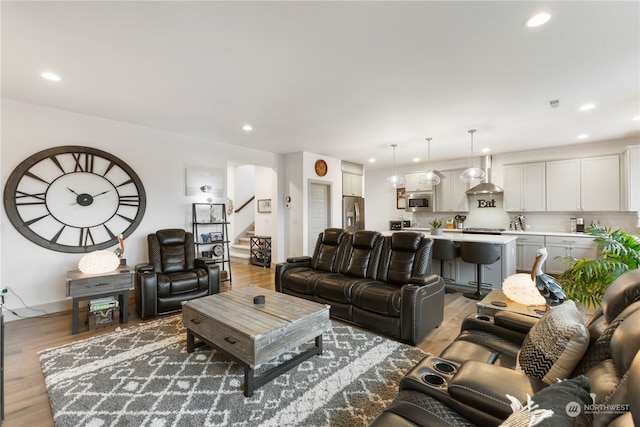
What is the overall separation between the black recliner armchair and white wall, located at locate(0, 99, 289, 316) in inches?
26.5

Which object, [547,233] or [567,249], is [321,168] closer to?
[547,233]

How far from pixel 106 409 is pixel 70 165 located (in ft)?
11.1

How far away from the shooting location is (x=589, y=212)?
564 centimetres

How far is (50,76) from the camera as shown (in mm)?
2785

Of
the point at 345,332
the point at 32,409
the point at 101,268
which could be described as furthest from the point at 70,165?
the point at 345,332

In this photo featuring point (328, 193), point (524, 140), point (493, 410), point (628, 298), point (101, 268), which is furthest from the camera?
point (328, 193)

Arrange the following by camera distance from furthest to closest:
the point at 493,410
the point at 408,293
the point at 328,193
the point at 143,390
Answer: the point at 328,193, the point at 408,293, the point at 143,390, the point at 493,410

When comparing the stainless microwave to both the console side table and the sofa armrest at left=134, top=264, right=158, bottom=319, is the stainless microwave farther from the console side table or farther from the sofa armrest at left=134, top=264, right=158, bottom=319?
the console side table

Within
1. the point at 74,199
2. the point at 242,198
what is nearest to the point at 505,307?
the point at 74,199

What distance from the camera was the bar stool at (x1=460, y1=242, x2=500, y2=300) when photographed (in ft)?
13.5

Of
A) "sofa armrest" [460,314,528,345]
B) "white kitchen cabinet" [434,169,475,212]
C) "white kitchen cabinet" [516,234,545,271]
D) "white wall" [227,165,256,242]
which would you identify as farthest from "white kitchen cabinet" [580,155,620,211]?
"white wall" [227,165,256,242]

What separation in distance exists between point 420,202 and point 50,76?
7201 mm

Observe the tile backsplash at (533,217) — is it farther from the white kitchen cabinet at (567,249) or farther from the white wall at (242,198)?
the white wall at (242,198)

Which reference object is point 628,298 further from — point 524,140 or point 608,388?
point 524,140
